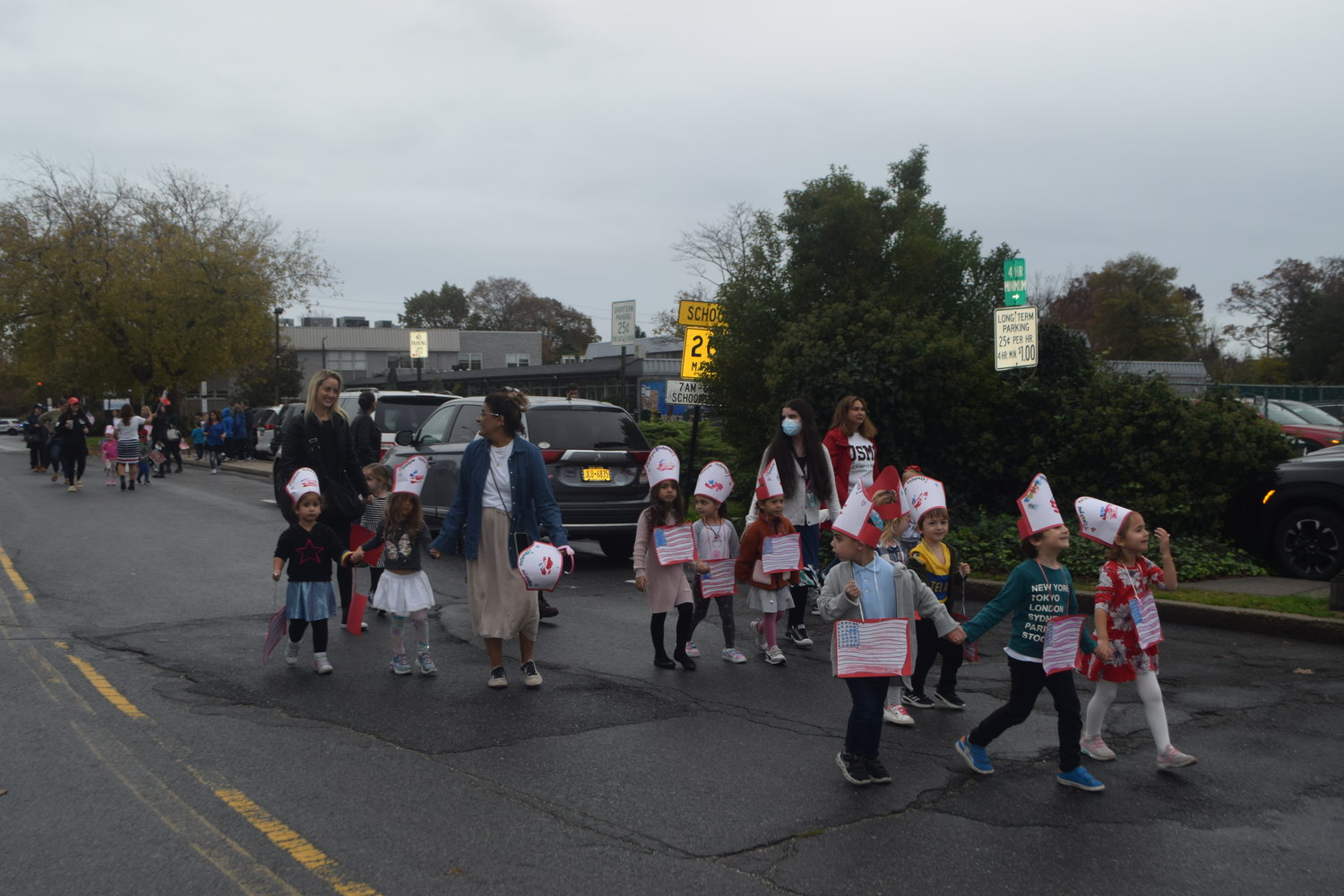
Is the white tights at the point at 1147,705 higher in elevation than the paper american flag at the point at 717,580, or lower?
lower

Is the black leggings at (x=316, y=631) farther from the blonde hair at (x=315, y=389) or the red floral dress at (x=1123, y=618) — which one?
the red floral dress at (x=1123, y=618)

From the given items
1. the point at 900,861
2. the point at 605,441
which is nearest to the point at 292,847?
the point at 900,861

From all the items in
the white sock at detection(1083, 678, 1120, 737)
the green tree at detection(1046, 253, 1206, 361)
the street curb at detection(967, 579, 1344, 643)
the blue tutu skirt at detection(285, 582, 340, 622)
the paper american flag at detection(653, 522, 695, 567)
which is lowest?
the street curb at detection(967, 579, 1344, 643)

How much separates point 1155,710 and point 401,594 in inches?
173

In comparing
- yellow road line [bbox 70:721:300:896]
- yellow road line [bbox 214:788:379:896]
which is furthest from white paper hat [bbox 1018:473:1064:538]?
yellow road line [bbox 70:721:300:896]

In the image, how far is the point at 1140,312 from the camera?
226 feet

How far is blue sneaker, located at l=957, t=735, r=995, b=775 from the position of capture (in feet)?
16.8

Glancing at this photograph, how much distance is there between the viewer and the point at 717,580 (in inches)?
289

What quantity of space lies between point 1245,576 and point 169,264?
39.1 m

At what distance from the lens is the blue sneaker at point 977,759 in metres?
5.12

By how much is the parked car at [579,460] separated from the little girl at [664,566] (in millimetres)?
3889

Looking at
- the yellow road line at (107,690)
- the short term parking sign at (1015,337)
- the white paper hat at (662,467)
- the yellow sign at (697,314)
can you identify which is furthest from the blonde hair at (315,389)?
the short term parking sign at (1015,337)

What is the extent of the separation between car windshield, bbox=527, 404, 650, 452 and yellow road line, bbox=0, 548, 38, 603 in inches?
181

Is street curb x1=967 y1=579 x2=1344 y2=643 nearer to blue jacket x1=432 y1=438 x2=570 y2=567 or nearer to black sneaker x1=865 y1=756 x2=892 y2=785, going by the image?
black sneaker x1=865 y1=756 x2=892 y2=785
